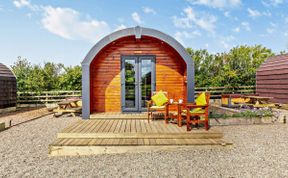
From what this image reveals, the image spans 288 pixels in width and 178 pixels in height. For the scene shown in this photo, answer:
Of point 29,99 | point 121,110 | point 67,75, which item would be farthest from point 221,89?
point 29,99

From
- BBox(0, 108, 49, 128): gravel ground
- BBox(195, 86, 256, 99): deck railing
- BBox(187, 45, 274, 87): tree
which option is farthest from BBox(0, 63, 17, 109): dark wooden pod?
BBox(187, 45, 274, 87): tree

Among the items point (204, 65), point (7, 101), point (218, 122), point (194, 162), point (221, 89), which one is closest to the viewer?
point (194, 162)

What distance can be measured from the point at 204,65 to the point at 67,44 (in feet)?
36.1

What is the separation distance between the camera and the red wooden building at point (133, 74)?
714cm

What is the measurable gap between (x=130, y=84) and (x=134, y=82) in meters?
0.16

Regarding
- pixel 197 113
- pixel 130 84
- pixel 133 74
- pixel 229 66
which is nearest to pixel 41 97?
pixel 130 84

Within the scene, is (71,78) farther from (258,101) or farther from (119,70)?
(258,101)

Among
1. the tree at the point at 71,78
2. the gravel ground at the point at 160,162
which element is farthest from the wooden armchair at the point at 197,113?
the tree at the point at 71,78

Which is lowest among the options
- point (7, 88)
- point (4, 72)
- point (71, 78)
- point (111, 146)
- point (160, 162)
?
point (160, 162)

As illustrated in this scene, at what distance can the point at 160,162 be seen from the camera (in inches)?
146

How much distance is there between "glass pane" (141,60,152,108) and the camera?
7.14 metres

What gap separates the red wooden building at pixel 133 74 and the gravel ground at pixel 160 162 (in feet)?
8.88

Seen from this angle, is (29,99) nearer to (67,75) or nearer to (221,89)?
(67,75)

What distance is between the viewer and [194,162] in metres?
3.71
